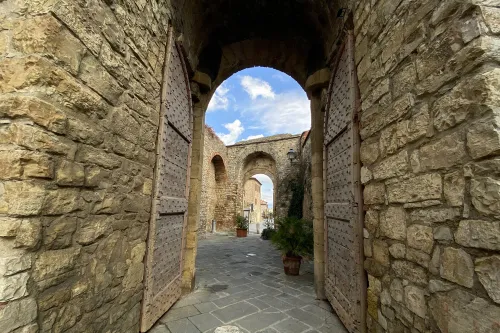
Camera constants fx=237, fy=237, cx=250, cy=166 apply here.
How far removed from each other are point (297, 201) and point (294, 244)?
6.42m

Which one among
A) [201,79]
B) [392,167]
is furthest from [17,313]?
[201,79]

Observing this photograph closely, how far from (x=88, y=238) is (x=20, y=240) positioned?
506mm

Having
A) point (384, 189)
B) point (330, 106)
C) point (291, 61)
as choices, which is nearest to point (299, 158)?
point (291, 61)

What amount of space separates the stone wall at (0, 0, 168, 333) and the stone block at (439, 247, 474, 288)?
7.62 ft

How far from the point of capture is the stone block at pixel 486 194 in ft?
3.66

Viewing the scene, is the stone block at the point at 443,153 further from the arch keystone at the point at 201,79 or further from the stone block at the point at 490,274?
the arch keystone at the point at 201,79

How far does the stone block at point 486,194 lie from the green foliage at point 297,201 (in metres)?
9.52

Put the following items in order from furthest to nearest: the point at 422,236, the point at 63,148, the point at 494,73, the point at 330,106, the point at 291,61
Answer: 1. the point at 291,61
2. the point at 330,106
3. the point at 422,236
4. the point at 63,148
5. the point at 494,73

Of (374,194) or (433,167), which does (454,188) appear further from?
(374,194)

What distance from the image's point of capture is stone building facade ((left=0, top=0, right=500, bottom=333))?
48.1 inches

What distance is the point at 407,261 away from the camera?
1.74m

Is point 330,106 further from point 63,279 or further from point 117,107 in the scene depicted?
point 63,279

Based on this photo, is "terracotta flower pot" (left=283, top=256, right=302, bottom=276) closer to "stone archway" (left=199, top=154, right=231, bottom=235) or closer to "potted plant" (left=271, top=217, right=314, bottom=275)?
"potted plant" (left=271, top=217, right=314, bottom=275)

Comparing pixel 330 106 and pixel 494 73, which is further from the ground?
pixel 330 106
